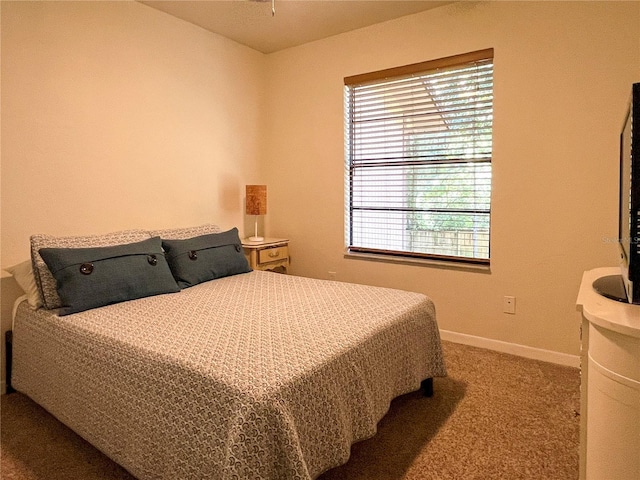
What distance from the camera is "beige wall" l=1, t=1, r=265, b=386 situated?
2.46 m

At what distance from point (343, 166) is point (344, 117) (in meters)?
0.42

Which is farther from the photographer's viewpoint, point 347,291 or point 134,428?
point 347,291

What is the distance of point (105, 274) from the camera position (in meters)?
2.28

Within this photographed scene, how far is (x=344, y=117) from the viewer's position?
3629mm

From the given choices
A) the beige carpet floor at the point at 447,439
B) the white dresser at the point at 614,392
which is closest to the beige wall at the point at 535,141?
the beige carpet floor at the point at 447,439

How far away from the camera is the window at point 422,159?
3.07 m

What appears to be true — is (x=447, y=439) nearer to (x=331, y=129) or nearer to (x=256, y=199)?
(x=256, y=199)

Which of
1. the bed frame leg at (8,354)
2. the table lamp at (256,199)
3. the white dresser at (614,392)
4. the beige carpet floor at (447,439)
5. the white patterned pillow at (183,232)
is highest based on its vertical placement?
the table lamp at (256,199)

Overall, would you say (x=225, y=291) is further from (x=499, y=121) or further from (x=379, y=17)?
(x=379, y=17)

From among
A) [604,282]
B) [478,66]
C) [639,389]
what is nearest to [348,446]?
[639,389]

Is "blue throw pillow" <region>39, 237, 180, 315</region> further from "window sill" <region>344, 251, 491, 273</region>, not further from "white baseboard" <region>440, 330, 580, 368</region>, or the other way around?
"white baseboard" <region>440, 330, 580, 368</region>

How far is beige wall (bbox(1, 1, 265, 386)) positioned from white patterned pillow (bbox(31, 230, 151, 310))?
25 centimetres

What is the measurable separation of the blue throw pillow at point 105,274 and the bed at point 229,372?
63 millimetres

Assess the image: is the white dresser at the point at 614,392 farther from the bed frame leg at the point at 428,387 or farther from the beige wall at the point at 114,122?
the beige wall at the point at 114,122
